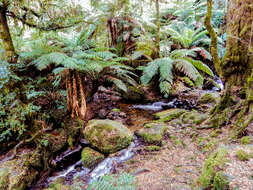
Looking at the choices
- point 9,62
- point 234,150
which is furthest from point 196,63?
point 9,62

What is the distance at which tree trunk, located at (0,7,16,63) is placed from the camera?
66.8 inches

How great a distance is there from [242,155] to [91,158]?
1.88 meters

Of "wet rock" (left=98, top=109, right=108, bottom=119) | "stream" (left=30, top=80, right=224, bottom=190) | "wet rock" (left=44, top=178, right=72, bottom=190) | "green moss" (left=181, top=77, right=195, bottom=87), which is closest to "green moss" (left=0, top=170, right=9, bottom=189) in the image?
"stream" (left=30, top=80, right=224, bottom=190)

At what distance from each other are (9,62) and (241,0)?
293 cm

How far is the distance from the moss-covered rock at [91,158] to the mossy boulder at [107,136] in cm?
10

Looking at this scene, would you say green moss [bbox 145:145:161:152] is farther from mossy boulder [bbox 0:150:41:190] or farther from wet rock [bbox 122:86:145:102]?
wet rock [bbox 122:86:145:102]

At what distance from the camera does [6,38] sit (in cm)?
173

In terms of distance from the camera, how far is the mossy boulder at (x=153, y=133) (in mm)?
2387

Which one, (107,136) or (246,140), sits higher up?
(246,140)

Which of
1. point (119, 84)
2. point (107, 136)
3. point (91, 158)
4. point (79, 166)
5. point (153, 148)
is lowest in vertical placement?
point (79, 166)

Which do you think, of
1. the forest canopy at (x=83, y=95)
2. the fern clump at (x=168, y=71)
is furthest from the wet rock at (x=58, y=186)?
the fern clump at (x=168, y=71)

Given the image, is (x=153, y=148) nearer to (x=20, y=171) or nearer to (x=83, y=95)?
(x=83, y=95)

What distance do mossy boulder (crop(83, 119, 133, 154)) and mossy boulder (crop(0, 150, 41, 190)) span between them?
2.65 ft

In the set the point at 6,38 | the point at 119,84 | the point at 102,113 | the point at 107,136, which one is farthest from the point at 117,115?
the point at 6,38
